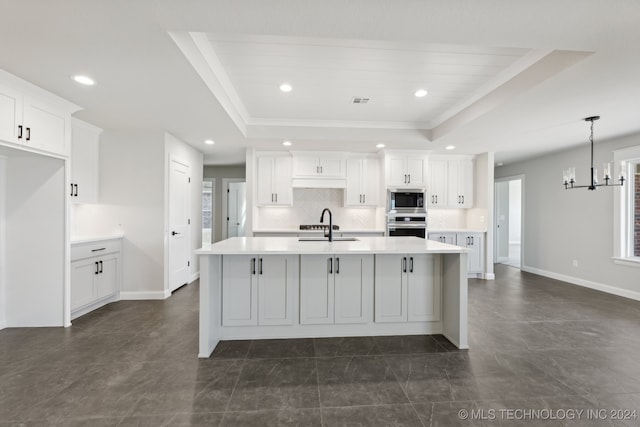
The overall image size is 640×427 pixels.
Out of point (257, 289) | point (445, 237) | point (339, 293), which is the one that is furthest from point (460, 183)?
point (257, 289)

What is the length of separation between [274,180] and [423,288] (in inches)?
133

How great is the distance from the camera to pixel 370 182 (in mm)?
5746

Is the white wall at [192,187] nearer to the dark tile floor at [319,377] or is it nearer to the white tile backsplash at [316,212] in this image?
the white tile backsplash at [316,212]

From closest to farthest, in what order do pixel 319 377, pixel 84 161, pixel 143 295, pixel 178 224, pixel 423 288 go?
pixel 319 377 < pixel 423 288 < pixel 84 161 < pixel 143 295 < pixel 178 224

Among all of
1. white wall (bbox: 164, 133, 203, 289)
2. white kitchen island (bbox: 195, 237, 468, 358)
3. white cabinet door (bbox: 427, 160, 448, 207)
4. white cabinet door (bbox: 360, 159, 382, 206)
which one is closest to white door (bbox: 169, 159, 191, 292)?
white wall (bbox: 164, 133, 203, 289)

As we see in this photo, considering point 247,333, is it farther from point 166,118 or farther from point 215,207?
point 215,207

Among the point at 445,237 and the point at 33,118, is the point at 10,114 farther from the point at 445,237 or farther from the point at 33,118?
the point at 445,237

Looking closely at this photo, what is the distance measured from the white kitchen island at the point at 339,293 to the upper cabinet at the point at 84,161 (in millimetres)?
2282

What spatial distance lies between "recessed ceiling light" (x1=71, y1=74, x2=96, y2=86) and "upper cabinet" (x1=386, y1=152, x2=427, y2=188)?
4237 millimetres

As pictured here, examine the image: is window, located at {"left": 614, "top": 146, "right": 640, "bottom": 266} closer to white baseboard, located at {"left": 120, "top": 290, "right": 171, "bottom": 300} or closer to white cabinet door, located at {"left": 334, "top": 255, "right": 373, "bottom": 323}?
white cabinet door, located at {"left": 334, "top": 255, "right": 373, "bottom": 323}

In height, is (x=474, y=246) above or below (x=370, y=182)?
below

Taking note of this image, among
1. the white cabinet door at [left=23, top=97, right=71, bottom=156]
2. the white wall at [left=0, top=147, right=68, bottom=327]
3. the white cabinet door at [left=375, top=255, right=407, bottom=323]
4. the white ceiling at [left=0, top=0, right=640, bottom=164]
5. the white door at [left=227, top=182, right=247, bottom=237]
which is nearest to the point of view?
the white ceiling at [left=0, top=0, right=640, bottom=164]

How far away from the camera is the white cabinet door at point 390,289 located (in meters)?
3.02

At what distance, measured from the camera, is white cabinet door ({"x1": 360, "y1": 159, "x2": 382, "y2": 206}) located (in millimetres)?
5723
